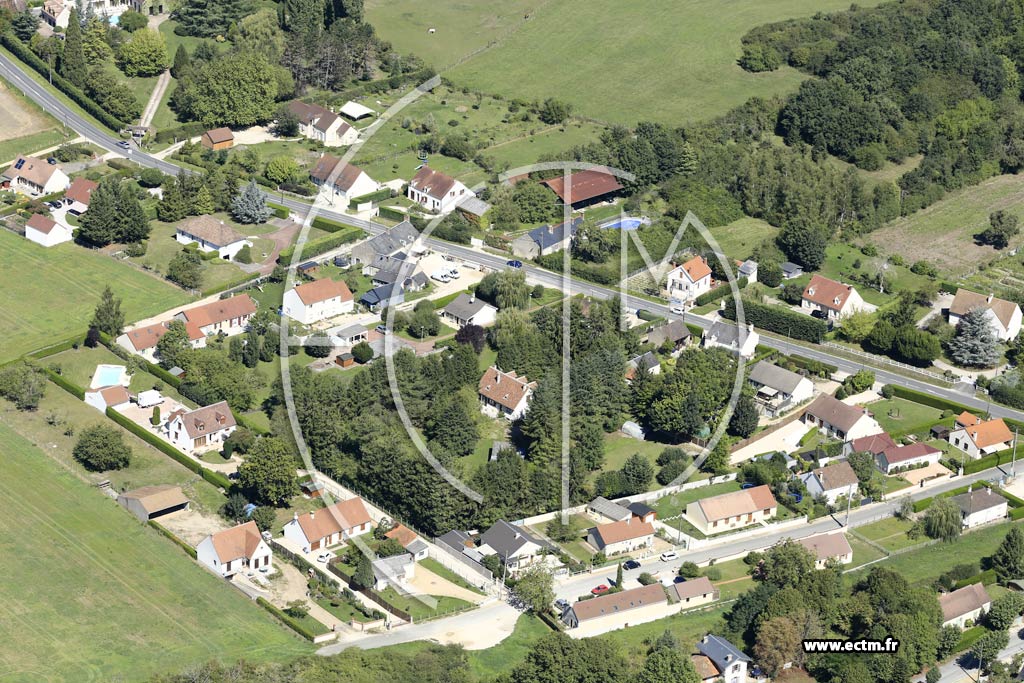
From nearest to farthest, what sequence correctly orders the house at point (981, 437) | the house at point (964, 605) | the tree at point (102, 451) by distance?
the house at point (964, 605), the tree at point (102, 451), the house at point (981, 437)

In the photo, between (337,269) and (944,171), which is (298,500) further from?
(944,171)

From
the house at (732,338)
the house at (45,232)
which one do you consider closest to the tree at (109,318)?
the house at (45,232)

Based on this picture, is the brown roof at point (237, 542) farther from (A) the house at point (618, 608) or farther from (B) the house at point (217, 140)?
(B) the house at point (217, 140)

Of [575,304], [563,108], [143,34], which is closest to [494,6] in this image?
[563,108]

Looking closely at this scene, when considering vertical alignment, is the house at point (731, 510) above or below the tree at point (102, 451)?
below

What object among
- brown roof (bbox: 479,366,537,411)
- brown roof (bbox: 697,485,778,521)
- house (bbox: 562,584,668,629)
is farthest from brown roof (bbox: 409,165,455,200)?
house (bbox: 562,584,668,629)

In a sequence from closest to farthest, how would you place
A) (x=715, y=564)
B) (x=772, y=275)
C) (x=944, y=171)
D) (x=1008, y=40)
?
(x=715, y=564) < (x=772, y=275) < (x=944, y=171) < (x=1008, y=40)

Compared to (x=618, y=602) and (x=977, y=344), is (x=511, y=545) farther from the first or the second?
(x=977, y=344)
